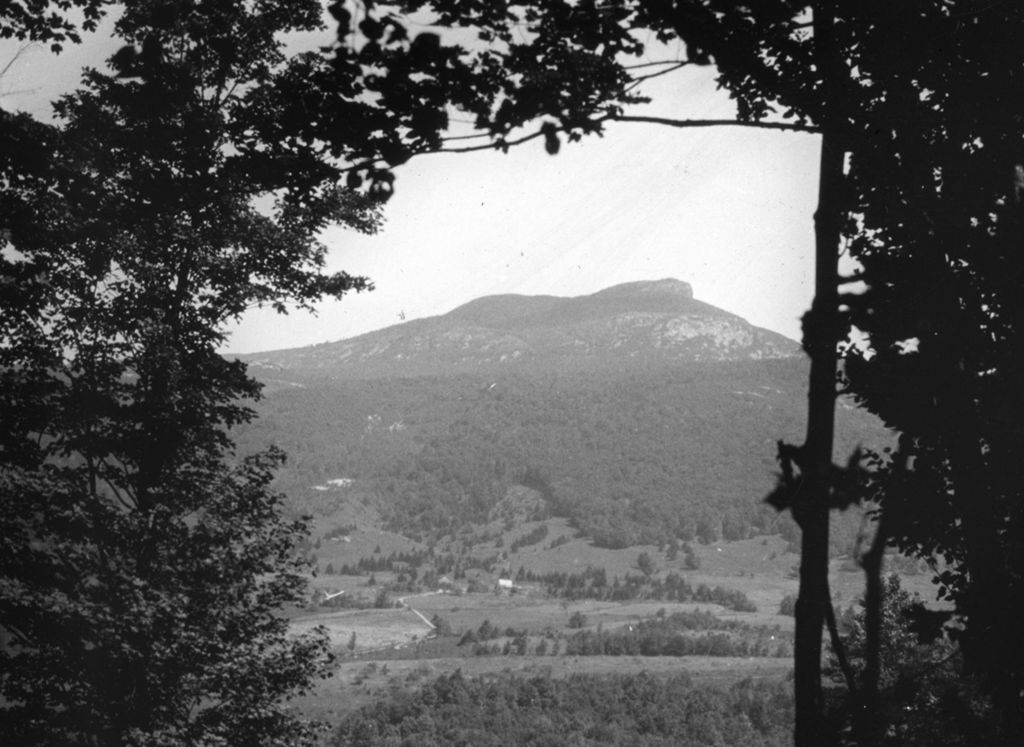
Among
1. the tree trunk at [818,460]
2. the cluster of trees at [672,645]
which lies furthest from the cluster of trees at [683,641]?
the tree trunk at [818,460]

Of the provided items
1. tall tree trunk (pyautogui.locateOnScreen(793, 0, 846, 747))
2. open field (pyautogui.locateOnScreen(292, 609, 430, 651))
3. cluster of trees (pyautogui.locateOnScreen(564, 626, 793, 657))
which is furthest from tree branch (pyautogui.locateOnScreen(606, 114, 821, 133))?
open field (pyautogui.locateOnScreen(292, 609, 430, 651))

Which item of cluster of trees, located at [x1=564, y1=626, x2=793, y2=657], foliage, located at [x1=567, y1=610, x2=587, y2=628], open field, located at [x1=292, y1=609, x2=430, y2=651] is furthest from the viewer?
foliage, located at [x1=567, y1=610, x2=587, y2=628]

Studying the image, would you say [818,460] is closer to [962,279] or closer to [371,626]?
[962,279]

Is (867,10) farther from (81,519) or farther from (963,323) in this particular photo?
(81,519)

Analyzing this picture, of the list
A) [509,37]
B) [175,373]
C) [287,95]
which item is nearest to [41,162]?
[175,373]

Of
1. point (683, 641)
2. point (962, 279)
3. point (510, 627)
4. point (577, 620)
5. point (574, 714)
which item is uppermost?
point (962, 279)

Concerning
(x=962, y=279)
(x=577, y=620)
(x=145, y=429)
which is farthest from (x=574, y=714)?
(x=962, y=279)

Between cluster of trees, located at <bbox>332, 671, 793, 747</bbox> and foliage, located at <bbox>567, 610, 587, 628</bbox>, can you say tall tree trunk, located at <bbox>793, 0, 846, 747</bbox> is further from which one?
foliage, located at <bbox>567, 610, 587, 628</bbox>
